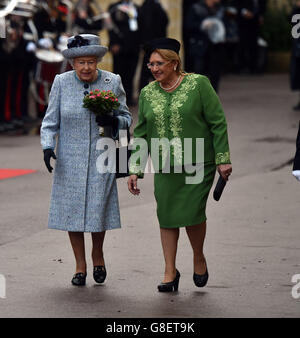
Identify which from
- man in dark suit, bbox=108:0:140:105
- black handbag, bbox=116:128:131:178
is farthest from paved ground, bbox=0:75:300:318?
man in dark suit, bbox=108:0:140:105

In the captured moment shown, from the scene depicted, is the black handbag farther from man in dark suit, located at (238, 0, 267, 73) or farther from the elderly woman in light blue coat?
man in dark suit, located at (238, 0, 267, 73)

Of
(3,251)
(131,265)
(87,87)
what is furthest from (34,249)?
(87,87)

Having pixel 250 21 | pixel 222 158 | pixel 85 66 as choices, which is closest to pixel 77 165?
pixel 85 66

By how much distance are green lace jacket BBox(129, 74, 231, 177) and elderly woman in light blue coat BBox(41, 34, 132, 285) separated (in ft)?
1.11

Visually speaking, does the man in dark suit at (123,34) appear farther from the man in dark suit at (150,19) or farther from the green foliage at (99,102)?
the green foliage at (99,102)

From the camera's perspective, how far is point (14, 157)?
48.0 ft

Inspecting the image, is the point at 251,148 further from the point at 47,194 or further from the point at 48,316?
the point at 48,316

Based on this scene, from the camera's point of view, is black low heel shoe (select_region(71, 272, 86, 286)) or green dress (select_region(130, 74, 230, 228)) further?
black low heel shoe (select_region(71, 272, 86, 286))

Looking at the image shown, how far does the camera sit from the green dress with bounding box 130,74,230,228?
7504 mm

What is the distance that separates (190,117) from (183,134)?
121mm

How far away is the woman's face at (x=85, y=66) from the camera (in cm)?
779

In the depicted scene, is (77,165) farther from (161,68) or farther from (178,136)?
(161,68)

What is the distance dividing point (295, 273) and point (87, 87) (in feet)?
6.41

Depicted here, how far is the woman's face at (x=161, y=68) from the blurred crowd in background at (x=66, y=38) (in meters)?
8.94
